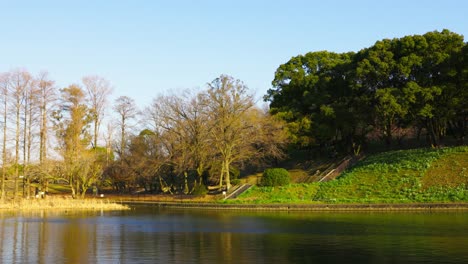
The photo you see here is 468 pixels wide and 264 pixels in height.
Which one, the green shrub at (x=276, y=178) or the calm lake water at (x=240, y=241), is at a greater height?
the green shrub at (x=276, y=178)

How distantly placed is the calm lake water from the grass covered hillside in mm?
9595

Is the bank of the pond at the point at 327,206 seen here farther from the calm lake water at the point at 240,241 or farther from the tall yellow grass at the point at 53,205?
the tall yellow grass at the point at 53,205

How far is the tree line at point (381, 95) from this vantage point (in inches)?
1777

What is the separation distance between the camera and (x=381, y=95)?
46.5 meters

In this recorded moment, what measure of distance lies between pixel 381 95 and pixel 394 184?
10902 mm

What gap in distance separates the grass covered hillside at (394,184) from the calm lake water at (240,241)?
378 inches

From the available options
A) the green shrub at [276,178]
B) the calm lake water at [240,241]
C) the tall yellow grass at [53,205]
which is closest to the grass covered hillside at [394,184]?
the green shrub at [276,178]

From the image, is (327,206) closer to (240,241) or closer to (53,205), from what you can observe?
(240,241)

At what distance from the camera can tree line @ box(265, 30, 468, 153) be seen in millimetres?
45125

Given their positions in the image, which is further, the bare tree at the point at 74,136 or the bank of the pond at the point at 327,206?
the bare tree at the point at 74,136

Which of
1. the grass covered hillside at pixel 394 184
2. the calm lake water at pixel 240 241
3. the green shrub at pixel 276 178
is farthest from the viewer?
the green shrub at pixel 276 178

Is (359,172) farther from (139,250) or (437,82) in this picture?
(139,250)

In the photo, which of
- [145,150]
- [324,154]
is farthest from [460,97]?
[145,150]

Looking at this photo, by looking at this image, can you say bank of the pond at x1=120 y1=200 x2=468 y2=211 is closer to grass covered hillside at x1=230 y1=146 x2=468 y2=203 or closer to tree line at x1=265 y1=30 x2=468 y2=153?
grass covered hillside at x1=230 y1=146 x2=468 y2=203
